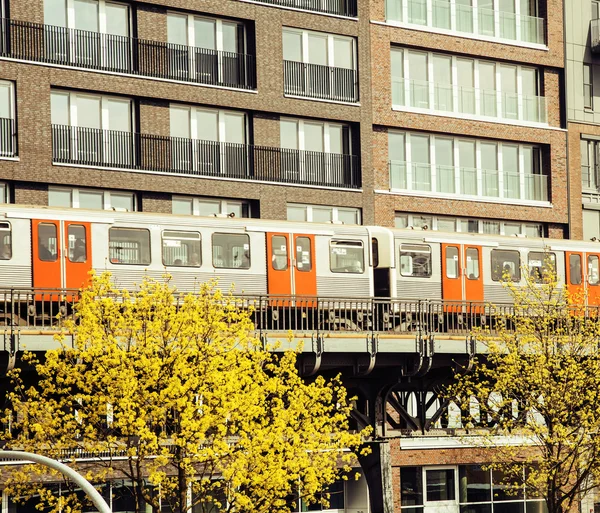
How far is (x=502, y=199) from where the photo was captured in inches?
2623

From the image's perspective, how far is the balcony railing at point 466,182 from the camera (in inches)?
2507

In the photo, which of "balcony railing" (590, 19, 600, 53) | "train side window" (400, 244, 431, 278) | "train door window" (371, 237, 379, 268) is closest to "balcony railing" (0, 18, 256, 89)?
"train door window" (371, 237, 379, 268)

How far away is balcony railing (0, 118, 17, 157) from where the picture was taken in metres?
52.4

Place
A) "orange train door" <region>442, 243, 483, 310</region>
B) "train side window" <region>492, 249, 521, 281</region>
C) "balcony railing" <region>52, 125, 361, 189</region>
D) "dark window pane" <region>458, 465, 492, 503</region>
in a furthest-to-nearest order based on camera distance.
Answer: "dark window pane" <region>458, 465, 492, 503</region> → "balcony railing" <region>52, 125, 361, 189</region> → "train side window" <region>492, 249, 521, 281</region> → "orange train door" <region>442, 243, 483, 310</region>

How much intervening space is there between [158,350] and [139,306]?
1.18 m

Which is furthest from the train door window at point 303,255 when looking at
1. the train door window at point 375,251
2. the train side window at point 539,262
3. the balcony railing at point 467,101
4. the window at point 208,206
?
the balcony railing at point 467,101

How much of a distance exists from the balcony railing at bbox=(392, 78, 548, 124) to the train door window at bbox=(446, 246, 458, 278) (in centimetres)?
1384

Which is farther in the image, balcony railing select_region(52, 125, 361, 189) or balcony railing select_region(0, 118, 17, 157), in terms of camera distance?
balcony railing select_region(52, 125, 361, 189)

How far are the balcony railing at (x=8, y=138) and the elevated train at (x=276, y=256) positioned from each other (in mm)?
10470

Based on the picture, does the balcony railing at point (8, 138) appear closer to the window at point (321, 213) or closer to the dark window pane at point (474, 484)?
the window at point (321, 213)

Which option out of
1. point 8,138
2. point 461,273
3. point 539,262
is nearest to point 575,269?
point 539,262

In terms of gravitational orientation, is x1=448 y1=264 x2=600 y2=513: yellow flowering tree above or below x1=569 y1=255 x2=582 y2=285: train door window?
below

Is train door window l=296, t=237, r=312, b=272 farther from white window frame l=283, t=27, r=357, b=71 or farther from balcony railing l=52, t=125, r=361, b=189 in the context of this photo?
white window frame l=283, t=27, r=357, b=71

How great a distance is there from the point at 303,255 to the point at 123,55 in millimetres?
13211
